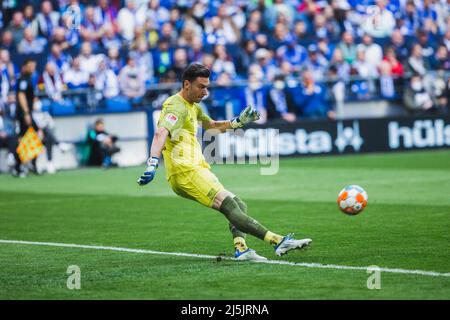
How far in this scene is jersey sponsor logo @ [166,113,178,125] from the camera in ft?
33.3

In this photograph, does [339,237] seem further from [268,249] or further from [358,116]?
[358,116]

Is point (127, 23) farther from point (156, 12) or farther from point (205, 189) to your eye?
point (205, 189)

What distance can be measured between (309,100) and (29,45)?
7.38 metres

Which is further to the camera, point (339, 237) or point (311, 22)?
point (311, 22)

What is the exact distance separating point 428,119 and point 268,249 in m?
16.1

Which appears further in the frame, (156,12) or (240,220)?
(156,12)

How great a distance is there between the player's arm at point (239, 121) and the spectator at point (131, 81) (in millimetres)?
14155

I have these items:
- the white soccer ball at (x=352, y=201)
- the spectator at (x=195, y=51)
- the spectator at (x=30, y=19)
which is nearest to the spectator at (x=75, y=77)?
the spectator at (x=30, y=19)

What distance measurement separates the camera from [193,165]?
33.9 ft

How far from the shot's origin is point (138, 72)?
25188 millimetres

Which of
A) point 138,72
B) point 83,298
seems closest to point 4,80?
point 138,72

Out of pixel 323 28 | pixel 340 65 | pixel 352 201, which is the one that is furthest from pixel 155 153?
pixel 323 28

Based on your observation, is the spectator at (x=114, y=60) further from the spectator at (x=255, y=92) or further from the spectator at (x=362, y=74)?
the spectator at (x=362, y=74)
